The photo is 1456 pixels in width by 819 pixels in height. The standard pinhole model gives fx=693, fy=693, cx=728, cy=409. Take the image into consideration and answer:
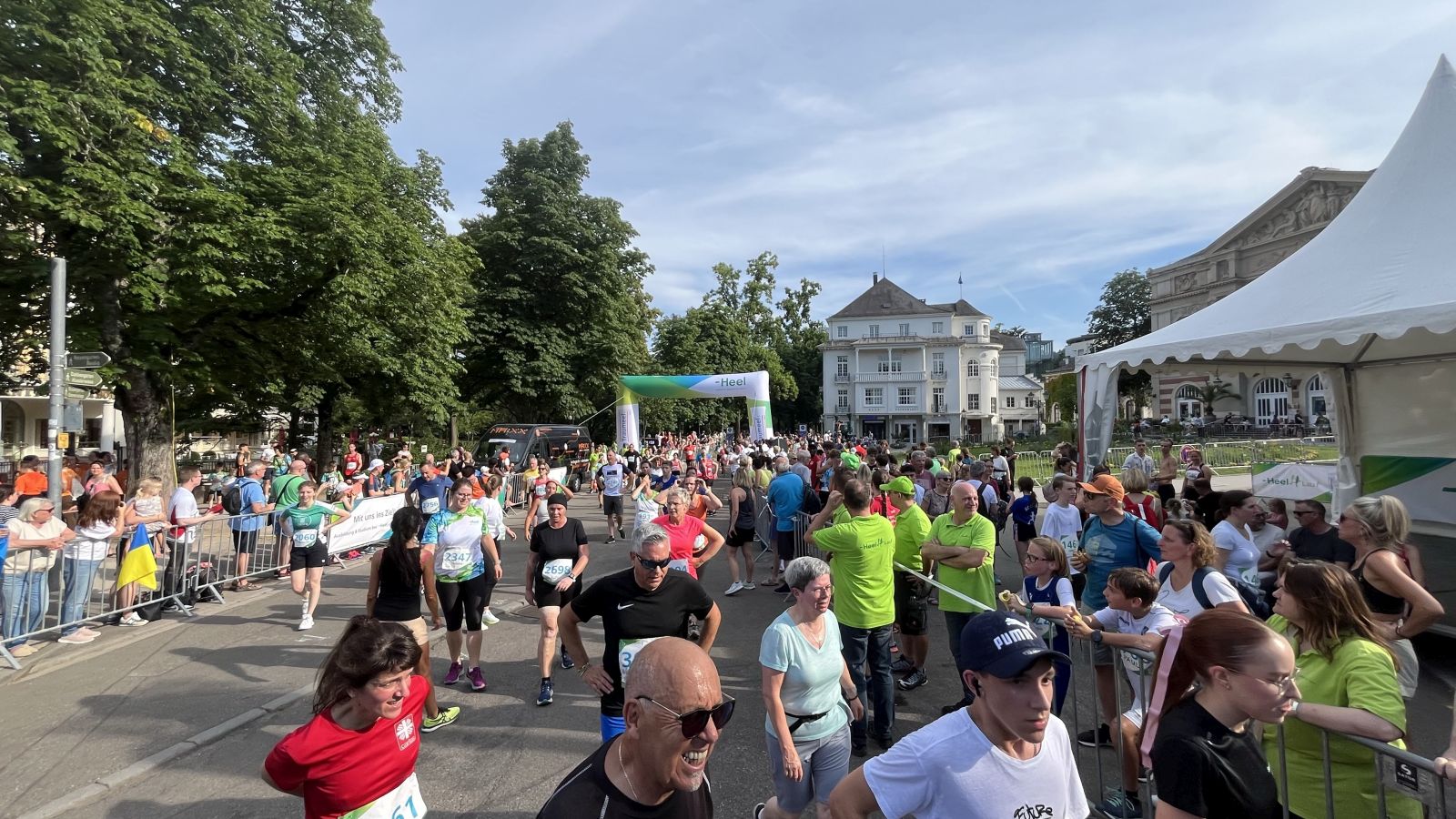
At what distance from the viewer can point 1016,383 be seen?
79250mm

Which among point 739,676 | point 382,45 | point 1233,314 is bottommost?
point 739,676

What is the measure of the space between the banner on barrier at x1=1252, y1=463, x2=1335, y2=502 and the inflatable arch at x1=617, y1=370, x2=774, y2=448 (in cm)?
1252

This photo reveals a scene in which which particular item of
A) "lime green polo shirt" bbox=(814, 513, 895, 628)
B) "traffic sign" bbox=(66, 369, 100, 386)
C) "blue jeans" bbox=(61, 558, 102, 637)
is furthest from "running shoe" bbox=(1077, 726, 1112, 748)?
"traffic sign" bbox=(66, 369, 100, 386)

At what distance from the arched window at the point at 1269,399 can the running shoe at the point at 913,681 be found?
176ft

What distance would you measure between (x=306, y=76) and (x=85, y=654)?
1555cm

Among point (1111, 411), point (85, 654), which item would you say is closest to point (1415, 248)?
point (1111, 411)

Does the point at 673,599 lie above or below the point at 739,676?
above

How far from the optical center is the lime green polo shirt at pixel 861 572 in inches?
176

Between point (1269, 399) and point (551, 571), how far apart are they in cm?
6006

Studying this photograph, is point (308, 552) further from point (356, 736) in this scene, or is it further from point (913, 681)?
point (913, 681)

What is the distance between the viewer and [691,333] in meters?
48.2

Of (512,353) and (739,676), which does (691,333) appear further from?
(739,676)

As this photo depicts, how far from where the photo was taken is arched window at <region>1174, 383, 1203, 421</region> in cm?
5375

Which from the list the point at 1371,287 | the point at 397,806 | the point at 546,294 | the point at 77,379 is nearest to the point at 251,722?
the point at 397,806
